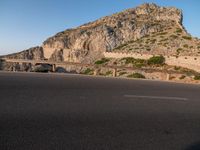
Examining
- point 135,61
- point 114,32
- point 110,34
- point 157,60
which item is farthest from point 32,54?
point 157,60

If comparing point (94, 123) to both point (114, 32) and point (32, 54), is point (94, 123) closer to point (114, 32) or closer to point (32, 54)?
point (114, 32)

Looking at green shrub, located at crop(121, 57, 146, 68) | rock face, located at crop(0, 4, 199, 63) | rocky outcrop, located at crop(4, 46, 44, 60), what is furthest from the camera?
rocky outcrop, located at crop(4, 46, 44, 60)

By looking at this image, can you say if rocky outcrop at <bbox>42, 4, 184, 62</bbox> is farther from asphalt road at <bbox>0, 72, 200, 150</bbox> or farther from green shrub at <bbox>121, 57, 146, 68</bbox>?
asphalt road at <bbox>0, 72, 200, 150</bbox>

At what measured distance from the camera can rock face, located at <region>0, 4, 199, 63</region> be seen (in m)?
130

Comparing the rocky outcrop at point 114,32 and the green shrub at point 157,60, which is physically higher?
the rocky outcrop at point 114,32

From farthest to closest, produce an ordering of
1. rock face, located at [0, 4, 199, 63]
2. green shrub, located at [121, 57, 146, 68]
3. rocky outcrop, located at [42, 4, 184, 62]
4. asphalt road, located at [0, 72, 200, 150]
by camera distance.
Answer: rocky outcrop, located at [42, 4, 184, 62] → rock face, located at [0, 4, 199, 63] → green shrub, located at [121, 57, 146, 68] → asphalt road, located at [0, 72, 200, 150]

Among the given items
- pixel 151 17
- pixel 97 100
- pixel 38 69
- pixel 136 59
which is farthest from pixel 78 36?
pixel 97 100

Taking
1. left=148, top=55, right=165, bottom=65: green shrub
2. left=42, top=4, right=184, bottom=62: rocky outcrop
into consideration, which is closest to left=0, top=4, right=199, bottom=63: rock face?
left=42, top=4, right=184, bottom=62: rocky outcrop

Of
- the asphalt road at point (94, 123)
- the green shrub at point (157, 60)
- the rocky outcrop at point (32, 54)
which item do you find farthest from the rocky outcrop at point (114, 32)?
the asphalt road at point (94, 123)

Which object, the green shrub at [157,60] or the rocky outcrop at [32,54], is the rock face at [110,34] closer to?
the rocky outcrop at [32,54]

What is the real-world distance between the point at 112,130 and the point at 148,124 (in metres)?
1.07

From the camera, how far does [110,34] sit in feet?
440

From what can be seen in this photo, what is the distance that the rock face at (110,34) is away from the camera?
5103 inches

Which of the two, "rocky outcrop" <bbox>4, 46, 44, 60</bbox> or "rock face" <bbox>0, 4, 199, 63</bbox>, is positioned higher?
"rock face" <bbox>0, 4, 199, 63</bbox>
